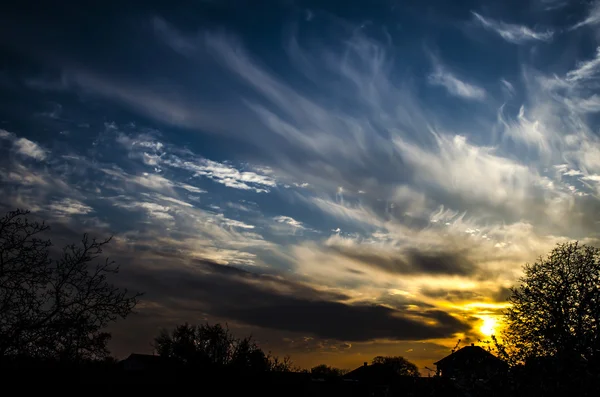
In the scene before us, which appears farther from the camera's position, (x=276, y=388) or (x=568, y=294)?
(x=568, y=294)

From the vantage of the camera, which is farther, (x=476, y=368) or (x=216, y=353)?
(x=216, y=353)

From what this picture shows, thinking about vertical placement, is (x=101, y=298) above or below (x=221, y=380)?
above

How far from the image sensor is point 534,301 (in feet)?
106

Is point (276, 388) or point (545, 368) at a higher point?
point (545, 368)

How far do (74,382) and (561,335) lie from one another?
12.2m

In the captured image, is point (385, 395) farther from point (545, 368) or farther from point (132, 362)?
point (132, 362)

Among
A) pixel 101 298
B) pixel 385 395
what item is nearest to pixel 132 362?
pixel 101 298

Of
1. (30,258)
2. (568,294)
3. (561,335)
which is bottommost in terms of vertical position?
(561,335)

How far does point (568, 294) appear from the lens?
96.7 feet

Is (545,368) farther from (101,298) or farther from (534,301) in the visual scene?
(534,301)

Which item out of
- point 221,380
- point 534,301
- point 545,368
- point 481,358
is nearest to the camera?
point 545,368

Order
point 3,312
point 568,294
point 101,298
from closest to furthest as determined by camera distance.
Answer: point 3,312
point 101,298
point 568,294

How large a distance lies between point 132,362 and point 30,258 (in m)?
62.5

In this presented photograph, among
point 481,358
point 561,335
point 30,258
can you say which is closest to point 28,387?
point 30,258
